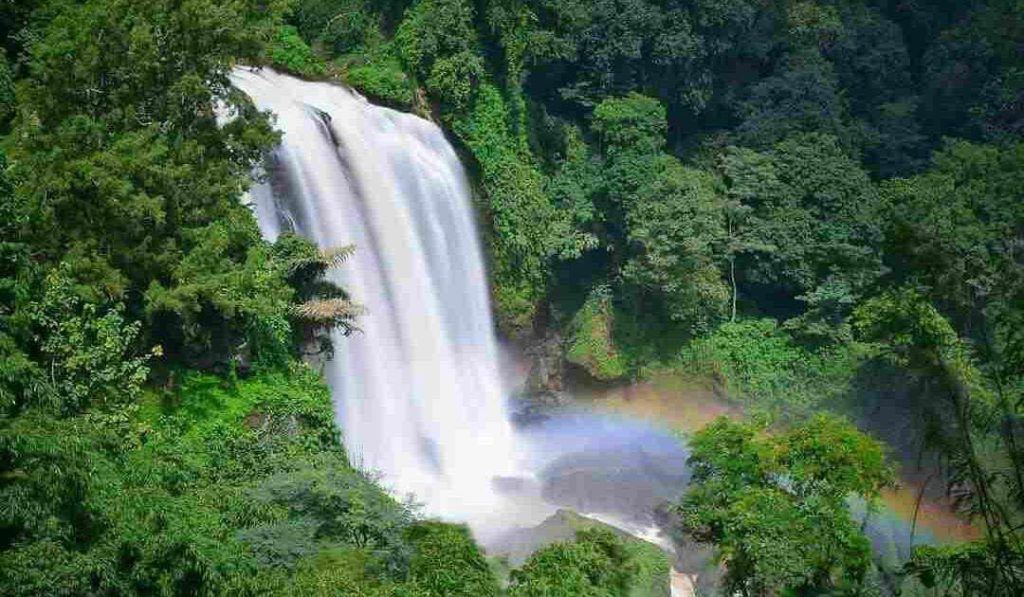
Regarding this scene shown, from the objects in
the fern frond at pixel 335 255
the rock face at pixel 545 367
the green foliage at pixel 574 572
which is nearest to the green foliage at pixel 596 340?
the rock face at pixel 545 367

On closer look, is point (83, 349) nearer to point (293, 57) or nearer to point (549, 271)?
point (293, 57)

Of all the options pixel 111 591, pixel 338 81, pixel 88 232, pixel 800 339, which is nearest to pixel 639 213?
pixel 800 339

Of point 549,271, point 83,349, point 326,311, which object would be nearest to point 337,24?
point 549,271

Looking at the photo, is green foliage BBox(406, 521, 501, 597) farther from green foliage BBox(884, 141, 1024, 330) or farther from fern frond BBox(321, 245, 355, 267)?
green foliage BBox(884, 141, 1024, 330)

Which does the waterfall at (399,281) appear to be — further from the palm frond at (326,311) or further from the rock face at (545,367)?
the rock face at (545,367)

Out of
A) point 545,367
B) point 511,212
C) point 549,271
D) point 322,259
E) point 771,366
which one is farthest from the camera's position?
point 549,271

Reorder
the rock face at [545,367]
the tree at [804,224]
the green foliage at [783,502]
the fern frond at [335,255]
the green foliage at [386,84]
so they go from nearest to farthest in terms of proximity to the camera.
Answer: the green foliage at [783,502]
the fern frond at [335,255]
the green foliage at [386,84]
the rock face at [545,367]
the tree at [804,224]

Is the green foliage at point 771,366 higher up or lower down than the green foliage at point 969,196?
lower down
